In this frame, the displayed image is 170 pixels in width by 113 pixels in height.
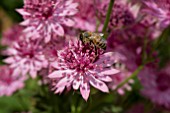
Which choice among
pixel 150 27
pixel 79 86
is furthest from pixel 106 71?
pixel 150 27

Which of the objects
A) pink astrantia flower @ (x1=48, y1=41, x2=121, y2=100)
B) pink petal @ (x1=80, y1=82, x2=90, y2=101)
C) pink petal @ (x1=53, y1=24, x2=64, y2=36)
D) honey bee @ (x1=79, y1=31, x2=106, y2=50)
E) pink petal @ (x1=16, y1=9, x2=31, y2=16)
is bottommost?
pink petal @ (x1=80, y1=82, x2=90, y2=101)

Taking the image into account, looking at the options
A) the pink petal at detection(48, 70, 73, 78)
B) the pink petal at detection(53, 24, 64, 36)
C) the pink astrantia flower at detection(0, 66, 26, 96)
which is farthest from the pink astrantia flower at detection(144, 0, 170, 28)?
the pink astrantia flower at detection(0, 66, 26, 96)

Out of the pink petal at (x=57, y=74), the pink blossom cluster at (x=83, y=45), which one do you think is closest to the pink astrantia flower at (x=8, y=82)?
the pink blossom cluster at (x=83, y=45)

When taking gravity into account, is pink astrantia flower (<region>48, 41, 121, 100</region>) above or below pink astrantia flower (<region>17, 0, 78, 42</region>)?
below

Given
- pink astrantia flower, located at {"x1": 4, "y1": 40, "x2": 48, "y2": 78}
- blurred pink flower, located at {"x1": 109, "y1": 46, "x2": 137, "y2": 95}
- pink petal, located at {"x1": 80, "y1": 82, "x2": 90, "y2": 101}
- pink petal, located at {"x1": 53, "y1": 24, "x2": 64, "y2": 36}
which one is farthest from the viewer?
blurred pink flower, located at {"x1": 109, "y1": 46, "x2": 137, "y2": 95}

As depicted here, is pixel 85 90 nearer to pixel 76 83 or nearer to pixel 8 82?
pixel 76 83

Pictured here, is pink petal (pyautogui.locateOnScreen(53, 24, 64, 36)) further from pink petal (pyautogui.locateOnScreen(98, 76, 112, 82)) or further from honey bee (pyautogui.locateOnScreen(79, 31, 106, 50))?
pink petal (pyautogui.locateOnScreen(98, 76, 112, 82))

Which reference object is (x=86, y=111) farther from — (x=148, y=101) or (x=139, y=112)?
(x=139, y=112)

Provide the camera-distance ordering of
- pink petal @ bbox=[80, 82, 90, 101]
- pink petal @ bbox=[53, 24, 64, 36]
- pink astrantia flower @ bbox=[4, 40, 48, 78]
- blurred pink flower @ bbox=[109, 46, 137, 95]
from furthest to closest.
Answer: blurred pink flower @ bbox=[109, 46, 137, 95] → pink astrantia flower @ bbox=[4, 40, 48, 78] → pink petal @ bbox=[53, 24, 64, 36] → pink petal @ bbox=[80, 82, 90, 101]

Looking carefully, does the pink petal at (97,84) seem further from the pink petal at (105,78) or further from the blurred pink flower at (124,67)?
the blurred pink flower at (124,67)

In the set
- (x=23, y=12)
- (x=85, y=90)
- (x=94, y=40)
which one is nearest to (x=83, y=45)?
(x=94, y=40)
